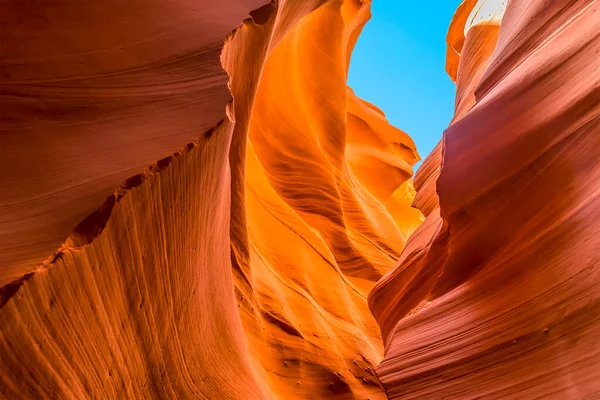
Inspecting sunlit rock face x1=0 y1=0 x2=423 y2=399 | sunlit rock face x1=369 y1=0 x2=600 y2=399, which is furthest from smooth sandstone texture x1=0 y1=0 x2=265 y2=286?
sunlit rock face x1=369 y1=0 x2=600 y2=399

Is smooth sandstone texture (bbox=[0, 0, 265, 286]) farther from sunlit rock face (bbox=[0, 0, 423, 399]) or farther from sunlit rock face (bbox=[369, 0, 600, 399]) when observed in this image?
sunlit rock face (bbox=[369, 0, 600, 399])

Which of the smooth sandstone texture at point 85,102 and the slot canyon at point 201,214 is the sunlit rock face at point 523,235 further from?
the smooth sandstone texture at point 85,102

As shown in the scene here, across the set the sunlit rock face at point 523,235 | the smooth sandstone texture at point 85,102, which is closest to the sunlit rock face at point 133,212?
the smooth sandstone texture at point 85,102

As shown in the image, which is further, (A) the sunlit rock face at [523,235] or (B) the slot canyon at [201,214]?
(A) the sunlit rock face at [523,235]

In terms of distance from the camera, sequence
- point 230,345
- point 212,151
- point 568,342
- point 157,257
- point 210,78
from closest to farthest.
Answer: point 568,342, point 157,257, point 212,151, point 210,78, point 230,345

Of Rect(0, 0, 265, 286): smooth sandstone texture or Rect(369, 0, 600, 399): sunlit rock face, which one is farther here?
Rect(369, 0, 600, 399): sunlit rock face

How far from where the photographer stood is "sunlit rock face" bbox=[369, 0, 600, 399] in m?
1.90

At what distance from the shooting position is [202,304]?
2.58m

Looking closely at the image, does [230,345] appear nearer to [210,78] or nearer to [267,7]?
[210,78]

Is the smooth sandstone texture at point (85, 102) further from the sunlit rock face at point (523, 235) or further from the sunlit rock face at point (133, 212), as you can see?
the sunlit rock face at point (523, 235)

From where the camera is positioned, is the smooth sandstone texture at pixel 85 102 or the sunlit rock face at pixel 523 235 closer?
the smooth sandstone texture at pixel 85 102

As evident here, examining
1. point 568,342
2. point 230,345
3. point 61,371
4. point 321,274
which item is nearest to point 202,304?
point 230,345

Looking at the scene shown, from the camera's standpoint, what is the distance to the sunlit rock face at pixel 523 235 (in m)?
1.90

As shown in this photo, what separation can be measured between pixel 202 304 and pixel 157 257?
605mm
